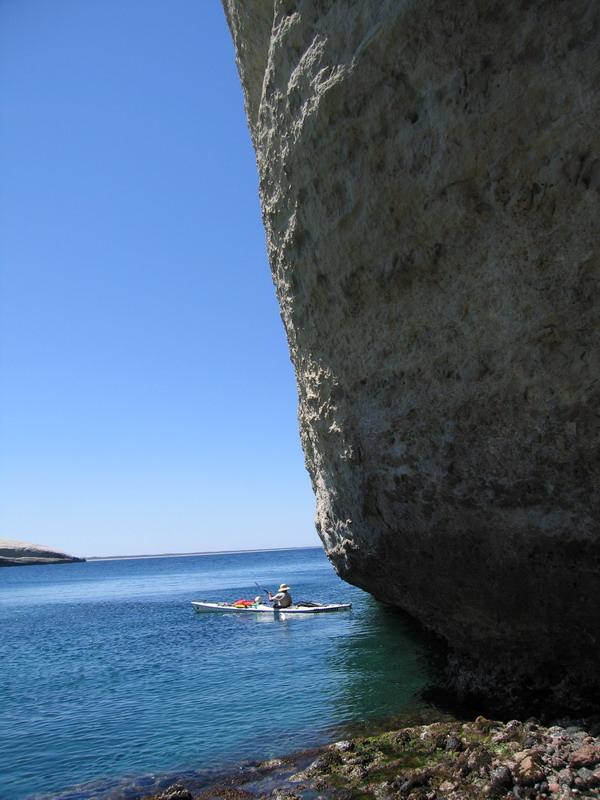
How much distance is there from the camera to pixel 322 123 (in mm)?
8148

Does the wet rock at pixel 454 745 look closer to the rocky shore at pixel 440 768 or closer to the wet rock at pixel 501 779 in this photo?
the rocky shore at pixel 440 768

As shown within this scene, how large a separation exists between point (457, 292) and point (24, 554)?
129664 millimetres

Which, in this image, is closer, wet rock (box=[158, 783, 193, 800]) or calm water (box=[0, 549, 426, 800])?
wet rock (box=[158, 783, 193, 800])

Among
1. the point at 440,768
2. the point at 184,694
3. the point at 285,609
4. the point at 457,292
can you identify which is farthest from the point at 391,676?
the point at 285,609

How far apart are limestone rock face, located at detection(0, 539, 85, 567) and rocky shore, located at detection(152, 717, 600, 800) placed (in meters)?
118

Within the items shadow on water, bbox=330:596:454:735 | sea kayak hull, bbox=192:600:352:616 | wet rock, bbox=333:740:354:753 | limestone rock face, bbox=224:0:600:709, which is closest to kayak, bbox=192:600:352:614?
sea kayak hull, bbox=192:600:352:616

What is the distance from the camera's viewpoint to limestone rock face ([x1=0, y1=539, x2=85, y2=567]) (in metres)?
115

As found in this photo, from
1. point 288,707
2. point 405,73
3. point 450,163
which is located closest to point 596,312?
point 450,163

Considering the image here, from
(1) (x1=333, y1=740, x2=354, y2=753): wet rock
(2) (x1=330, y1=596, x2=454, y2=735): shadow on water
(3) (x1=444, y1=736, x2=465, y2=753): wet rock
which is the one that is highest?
(3) (x1=444, y1=736, x2=465, y2=753): wet rock

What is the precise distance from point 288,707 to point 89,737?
3.31 m

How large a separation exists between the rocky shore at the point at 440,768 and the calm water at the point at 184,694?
958mm

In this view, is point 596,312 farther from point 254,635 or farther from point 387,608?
point 387,608

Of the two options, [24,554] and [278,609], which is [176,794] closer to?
[278,609]

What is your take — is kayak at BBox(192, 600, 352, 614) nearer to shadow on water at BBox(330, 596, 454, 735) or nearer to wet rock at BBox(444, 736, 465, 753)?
shadow on water at BBox(330, 596, 454, 735)
